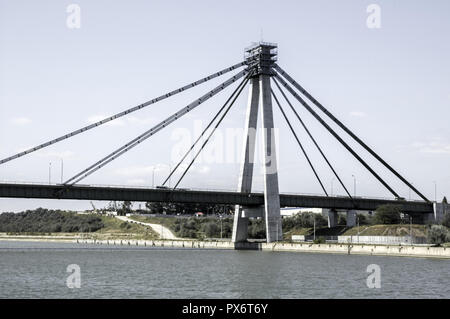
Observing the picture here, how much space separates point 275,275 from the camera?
6284 centimetres

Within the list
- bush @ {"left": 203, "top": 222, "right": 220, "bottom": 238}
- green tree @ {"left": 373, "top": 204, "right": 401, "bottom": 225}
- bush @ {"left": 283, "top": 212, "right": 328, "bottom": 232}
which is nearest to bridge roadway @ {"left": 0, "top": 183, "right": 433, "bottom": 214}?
green tree @ {"left": 373, "top": 204, "right": 401, "bottom": 225}

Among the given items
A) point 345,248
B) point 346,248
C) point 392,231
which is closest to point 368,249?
point 346,248

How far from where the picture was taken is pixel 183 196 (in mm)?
118125

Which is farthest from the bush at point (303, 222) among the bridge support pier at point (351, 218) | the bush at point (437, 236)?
the bush at point (437, 236)

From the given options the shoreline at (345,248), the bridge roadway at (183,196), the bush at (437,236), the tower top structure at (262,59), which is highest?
the tower top structure at (262,59)

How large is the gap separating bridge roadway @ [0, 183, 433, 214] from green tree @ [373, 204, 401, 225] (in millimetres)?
4025

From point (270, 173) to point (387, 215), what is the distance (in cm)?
3028

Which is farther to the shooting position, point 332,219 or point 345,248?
point 332,219

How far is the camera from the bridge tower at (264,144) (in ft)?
381

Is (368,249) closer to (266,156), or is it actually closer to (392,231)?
(266,156)

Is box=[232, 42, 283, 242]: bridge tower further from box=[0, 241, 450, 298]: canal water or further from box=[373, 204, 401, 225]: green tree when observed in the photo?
box=[0, 241, 450, 298]: canal water

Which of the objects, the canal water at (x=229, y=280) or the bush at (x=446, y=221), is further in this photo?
the bush at (x=446, y=221)

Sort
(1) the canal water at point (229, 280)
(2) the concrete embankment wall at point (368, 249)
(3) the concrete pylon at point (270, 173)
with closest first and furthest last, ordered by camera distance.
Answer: (1) the canal water at point (229, 280) → (2) the concrete embankment wall at point (368, 249) → (3) the concrete pylon at point (270, 173)

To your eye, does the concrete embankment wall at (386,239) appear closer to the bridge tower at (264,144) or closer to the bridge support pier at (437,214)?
the bridge tower at (264,144)
